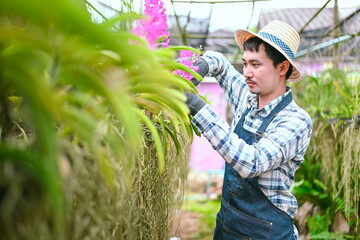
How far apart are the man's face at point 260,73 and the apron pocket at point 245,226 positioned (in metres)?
0.54

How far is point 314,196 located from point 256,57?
2609 mm

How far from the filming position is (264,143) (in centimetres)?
117

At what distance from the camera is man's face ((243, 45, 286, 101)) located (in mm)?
1350

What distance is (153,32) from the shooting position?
0.64m

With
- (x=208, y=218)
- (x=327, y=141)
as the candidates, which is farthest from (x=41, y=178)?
(x=208, y=218)

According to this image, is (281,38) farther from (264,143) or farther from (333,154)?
(333,154)

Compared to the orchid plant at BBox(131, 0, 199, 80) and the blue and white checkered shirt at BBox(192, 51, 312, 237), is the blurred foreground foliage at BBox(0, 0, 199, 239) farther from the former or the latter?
the blue and white checkered shirt at BBox(192, 51, 312, 237)

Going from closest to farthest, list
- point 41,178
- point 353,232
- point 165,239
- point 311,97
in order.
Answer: point 41,178 → point 165,239 → point 353,232 → point 311,97

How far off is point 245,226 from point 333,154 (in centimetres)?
199

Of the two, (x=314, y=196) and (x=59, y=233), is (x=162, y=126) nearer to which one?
(x=59, y=233)

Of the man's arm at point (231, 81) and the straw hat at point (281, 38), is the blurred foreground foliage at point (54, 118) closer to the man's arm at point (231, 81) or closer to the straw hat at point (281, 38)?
the straw hat at point (281, 38)

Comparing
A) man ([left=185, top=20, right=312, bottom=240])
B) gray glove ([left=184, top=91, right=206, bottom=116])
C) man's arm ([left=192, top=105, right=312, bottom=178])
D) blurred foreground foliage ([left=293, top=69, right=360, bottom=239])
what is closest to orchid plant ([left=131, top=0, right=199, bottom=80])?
gray glove ([left=184, top=91, right=206, bottom=116])

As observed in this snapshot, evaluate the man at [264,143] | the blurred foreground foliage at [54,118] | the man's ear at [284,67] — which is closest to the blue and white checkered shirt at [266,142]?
the man at [264,143]

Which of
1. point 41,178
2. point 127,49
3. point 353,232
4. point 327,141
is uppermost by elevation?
point 127,49
